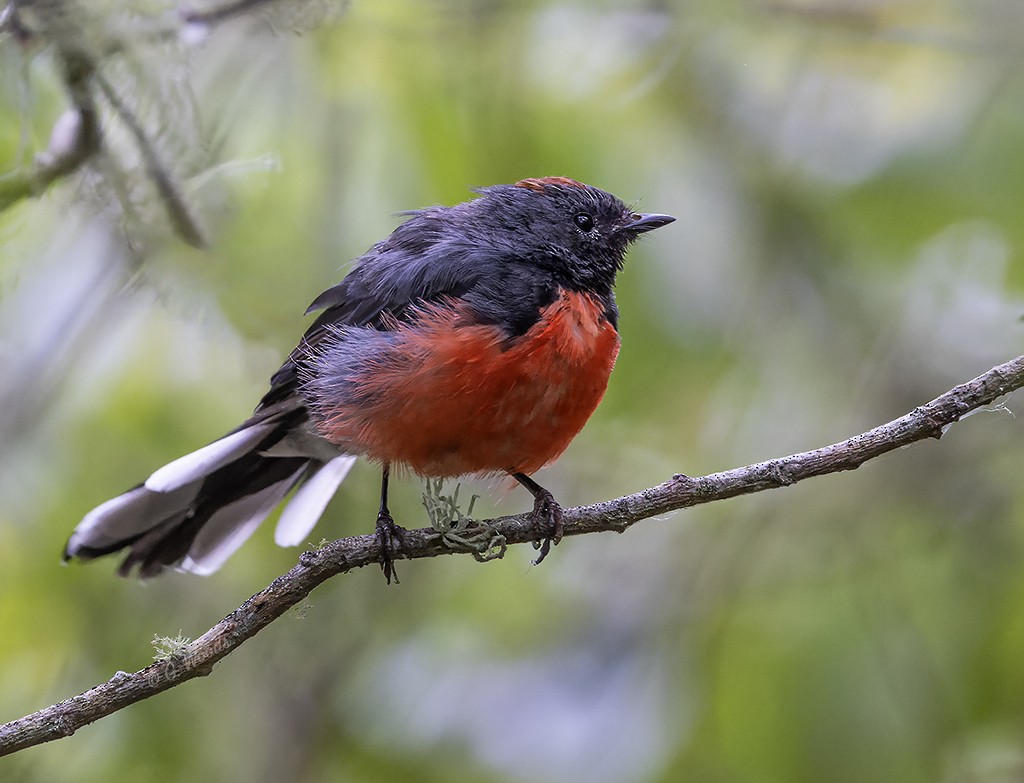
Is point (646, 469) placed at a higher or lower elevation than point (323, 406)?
lower

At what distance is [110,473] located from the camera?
481cm

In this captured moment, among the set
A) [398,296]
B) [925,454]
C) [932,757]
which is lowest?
[932,757]

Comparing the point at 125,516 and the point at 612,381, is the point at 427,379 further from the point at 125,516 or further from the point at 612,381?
the point at 125,516

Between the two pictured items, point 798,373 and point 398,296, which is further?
point 798,373

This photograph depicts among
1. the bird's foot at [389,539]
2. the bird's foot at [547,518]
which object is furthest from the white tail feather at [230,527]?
the bird's foot at [547,518]

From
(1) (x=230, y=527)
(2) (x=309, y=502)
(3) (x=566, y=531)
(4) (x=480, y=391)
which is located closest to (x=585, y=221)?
(4) (x=480, y=391)

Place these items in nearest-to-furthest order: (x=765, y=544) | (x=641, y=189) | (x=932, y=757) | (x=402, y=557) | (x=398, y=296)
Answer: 1. (x=402, y=557)
2. (x=932, y=757)
3. (x=398, y=296)
4. (x=765, y=544)
5. (x=641, y=189)

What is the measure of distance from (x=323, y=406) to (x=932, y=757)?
8.54ft

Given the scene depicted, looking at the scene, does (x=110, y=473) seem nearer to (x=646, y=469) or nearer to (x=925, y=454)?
(x=646, y=469)

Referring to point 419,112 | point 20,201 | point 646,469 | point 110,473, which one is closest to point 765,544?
point 646,469

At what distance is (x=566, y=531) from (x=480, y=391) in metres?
0.83

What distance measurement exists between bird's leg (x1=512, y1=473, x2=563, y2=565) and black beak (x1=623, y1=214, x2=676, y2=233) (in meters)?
1.15

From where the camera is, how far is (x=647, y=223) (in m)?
4.75

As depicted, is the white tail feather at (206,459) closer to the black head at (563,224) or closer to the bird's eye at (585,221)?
the black head at (563,224)
